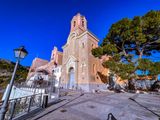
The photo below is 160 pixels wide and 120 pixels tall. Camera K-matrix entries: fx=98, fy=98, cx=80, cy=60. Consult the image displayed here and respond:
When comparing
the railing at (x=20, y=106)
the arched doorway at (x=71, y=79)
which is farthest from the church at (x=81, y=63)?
the railing at (x=20, y=106)

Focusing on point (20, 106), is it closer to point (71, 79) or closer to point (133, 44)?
point (71, 79)

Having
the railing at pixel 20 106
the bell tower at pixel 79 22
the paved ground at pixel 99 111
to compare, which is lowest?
the paved ground at pixel 99 111

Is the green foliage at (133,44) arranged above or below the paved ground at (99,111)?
above

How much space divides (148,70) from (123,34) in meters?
5.58

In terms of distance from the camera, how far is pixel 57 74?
81.1ft

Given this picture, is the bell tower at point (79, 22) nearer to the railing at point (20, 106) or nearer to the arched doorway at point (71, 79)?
the arched doorway at point (71, 79)

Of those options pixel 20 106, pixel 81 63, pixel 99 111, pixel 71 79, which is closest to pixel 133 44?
pixel 81 63

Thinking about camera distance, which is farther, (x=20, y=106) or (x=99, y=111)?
(x=99, y=111)

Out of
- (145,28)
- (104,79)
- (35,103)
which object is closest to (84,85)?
(104,79)

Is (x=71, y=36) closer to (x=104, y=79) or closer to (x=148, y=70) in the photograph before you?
(x=104, y=79)

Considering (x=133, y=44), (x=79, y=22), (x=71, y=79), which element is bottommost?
(x=71, y=79)

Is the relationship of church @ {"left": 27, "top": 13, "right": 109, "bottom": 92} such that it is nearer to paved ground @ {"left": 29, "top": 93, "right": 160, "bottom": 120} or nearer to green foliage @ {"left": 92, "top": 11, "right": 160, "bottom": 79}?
green foliage @ {"left": 92, "top": 11, "right": 160, "bottom": 79}

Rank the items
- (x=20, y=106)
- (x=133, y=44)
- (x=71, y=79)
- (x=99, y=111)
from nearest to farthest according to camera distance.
A: 1. (x=20, y=106)
2. (x=99, y=111)
3. (x=133, y=44)
4. (x=71, y=79)

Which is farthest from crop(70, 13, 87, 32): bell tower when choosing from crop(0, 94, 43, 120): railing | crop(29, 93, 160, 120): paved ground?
crop(0, 94, 43, 120): railing
